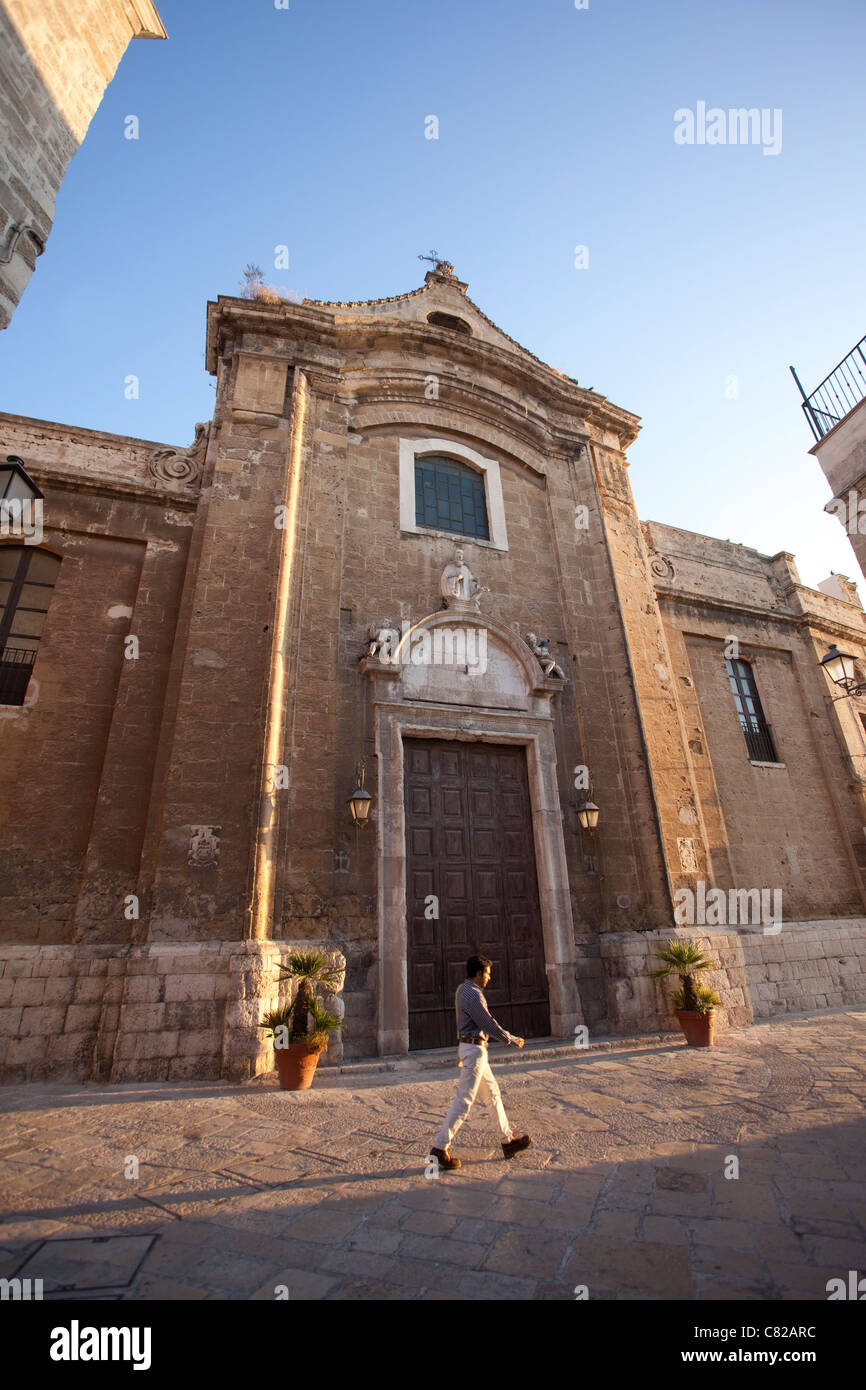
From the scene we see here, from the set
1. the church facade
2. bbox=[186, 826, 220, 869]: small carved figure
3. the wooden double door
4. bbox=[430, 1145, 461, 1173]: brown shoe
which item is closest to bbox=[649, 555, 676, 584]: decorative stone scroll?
the church facade

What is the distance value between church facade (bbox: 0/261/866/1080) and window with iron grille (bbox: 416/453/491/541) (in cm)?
6

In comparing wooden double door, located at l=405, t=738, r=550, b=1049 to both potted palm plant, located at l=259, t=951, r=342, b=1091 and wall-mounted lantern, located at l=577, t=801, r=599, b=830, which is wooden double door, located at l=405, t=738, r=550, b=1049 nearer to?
wall-mounted lantern, located at l=577, t=801, r=599, b=830

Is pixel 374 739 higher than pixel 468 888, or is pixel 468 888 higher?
pixel 374 739

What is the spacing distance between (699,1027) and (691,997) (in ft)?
1.10

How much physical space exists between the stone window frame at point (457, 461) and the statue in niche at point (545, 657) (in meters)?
1.96

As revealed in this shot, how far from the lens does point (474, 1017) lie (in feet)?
14.6

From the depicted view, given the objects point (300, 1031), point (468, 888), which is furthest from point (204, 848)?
point (468, 888)

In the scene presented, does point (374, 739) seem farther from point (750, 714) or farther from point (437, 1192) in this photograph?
point (750, 714)

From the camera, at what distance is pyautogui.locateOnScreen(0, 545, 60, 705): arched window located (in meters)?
8.69

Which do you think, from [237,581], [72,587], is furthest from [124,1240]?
[72,587]

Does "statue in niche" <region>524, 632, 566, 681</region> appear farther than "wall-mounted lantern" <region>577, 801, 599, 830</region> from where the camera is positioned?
Yes

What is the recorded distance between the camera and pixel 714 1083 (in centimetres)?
589

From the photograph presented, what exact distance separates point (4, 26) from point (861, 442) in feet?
37.9
